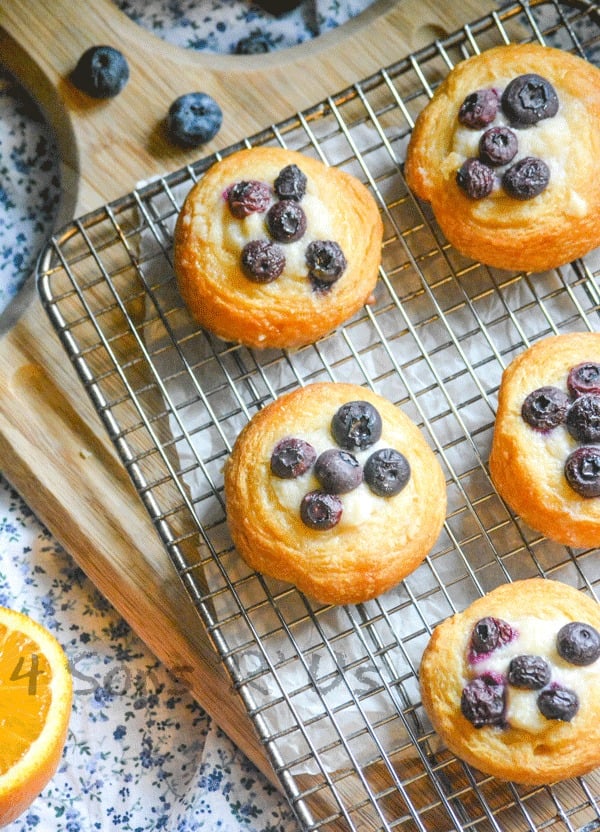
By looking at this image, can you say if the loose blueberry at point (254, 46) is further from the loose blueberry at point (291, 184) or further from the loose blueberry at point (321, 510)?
the loose blueberry at point (321, 510)

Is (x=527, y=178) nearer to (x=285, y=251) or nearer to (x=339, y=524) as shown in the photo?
(x=285, y=251)

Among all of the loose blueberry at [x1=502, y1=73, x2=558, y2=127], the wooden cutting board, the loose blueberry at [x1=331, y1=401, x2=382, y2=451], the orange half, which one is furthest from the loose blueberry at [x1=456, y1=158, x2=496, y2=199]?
the orange half

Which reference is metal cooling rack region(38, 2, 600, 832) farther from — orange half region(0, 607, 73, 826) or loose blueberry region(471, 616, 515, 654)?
orange half region(0, 607, 73, 826)

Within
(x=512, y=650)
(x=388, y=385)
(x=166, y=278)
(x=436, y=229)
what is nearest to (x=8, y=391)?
(x=166, y=278)

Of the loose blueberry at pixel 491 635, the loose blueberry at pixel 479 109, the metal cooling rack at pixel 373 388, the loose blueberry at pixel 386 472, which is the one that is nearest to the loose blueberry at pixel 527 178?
the loose blueberry at pixel 479 109

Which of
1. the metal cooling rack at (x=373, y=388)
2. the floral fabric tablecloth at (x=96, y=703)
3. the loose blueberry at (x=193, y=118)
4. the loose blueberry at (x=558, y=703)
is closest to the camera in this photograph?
the loose blueberry at (x=558, y=703)

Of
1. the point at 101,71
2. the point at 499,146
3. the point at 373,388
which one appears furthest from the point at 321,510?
the point at 101,71
